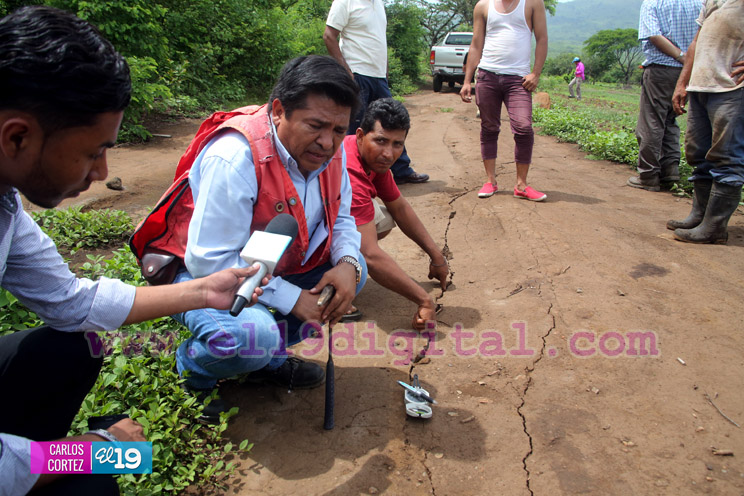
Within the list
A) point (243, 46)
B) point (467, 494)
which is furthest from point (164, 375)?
point (243, 46)

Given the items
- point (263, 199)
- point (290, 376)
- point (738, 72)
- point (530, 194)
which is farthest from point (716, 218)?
point (263, 199)

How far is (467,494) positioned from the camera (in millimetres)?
1978

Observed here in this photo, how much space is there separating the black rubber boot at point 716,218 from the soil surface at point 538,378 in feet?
0.26

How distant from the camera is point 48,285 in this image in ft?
5.19

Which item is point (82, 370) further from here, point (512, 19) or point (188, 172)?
point (512, 19)

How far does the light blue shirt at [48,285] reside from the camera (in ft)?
4.86

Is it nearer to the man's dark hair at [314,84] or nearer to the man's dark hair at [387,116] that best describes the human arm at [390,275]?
the man's dark hair at [387,116]

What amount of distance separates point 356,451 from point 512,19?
156 inches

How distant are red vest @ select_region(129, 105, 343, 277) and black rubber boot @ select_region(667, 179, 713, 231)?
3119mm

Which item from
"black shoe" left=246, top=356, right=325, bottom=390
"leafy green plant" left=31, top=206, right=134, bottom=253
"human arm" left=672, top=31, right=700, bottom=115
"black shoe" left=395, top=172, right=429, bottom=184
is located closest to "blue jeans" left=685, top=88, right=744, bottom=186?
"human arm" left=672, top=31, right=700, bottom=115

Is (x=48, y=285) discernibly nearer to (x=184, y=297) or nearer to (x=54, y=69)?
(x=184, y=297)

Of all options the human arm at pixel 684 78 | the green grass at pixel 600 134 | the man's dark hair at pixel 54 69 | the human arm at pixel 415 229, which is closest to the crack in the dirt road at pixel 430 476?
the human arm at pixel 415 229

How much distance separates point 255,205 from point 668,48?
14.5 ft

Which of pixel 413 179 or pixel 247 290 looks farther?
pixel 413 179
